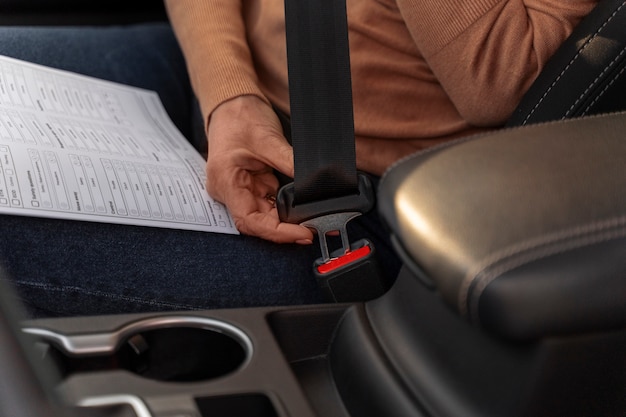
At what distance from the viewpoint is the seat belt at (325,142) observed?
749mm

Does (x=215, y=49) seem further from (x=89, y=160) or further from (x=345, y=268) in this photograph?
(x=345, y=268)

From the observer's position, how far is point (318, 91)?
0.75 m

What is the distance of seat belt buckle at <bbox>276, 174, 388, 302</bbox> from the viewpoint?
759 mm

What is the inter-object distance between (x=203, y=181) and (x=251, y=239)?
0.10 meters

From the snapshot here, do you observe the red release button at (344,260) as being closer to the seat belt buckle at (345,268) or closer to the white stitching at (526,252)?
the seat belt buckle at (345,268)

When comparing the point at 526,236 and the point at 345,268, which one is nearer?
the point at 526,236

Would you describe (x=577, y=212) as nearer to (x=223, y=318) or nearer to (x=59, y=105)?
(x=223, y=318)

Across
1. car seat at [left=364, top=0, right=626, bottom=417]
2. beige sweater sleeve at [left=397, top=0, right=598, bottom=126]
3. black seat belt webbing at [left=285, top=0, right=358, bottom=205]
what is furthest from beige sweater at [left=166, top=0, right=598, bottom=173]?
car seat at [left=364, top=0, right=626, bottom=417]

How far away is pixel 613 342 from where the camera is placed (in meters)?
0.52

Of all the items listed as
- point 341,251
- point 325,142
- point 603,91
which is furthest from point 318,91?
point 603,91

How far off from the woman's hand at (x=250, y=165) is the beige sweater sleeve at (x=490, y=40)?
0.61 ft

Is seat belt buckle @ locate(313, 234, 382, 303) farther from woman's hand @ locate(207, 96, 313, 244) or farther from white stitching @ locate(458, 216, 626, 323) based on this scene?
white stitching @ locate(458, 216, 626, 323)

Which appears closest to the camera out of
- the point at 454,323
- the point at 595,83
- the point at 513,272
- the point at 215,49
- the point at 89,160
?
the point at 513,272

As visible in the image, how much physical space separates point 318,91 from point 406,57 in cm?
17
